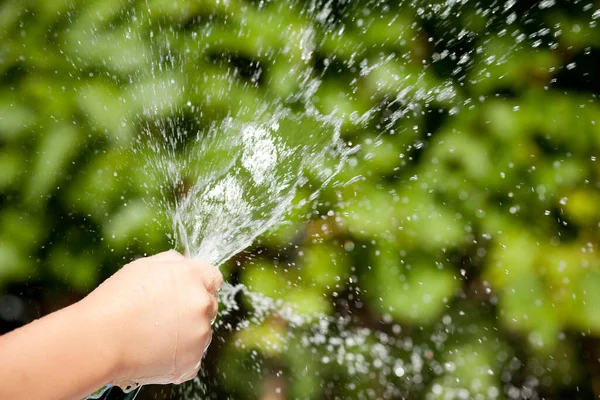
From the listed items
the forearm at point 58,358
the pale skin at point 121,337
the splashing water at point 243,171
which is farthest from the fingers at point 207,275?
the splashing water at point 243,171

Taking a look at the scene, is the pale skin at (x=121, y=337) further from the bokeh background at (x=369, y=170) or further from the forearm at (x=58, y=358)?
the bokeh background at (x=369, y=170)

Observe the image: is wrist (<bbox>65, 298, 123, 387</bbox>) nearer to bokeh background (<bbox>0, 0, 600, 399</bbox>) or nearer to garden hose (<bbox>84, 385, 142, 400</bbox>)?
garden hose (<bbox>84, 385, 142, 400</bbox>)

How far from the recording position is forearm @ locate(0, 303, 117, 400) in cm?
44

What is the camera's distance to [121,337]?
19.1 inches

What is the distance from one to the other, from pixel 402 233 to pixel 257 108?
0.31m

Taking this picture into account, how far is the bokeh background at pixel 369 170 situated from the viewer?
81 cm

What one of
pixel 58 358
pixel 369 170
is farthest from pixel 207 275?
pixel 369 170

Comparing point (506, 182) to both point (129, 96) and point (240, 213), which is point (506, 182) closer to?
point (240, 213)

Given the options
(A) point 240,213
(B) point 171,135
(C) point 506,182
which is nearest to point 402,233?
(C) point 506,182

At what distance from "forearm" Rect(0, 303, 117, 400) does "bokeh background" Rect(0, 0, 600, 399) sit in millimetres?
356

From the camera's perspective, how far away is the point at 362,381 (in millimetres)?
918

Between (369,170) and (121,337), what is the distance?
0.47m

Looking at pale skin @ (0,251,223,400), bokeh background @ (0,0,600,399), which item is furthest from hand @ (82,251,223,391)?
bokeh background @ (0,0,600,399)

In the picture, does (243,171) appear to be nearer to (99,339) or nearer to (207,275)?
(207,275)
